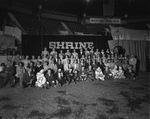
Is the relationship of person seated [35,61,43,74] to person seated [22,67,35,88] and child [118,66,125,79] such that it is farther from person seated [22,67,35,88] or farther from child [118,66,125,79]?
child [118,66,125,79]

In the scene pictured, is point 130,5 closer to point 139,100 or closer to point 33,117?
point 139,100

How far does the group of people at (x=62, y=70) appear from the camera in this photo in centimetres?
600

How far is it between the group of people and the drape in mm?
1111

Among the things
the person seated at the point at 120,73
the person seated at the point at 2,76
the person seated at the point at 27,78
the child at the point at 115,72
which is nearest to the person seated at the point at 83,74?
the child at the point at 115,72

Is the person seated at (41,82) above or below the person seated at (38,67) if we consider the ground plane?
below

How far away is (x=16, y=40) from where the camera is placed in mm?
10680

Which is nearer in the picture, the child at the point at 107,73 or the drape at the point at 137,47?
the child at the point at 107,73

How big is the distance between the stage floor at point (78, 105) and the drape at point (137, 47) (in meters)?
5.80

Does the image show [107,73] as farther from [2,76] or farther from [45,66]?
[2,76]

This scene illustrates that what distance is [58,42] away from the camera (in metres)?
10.1

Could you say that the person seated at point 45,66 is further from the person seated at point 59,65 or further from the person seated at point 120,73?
the person seated at point 120,73

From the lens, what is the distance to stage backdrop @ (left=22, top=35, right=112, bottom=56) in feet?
32.2

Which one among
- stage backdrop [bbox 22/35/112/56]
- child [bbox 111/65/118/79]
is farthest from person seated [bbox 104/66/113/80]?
stage backdrop [bbox 22/35/112/56]

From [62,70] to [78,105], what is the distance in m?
3.65
